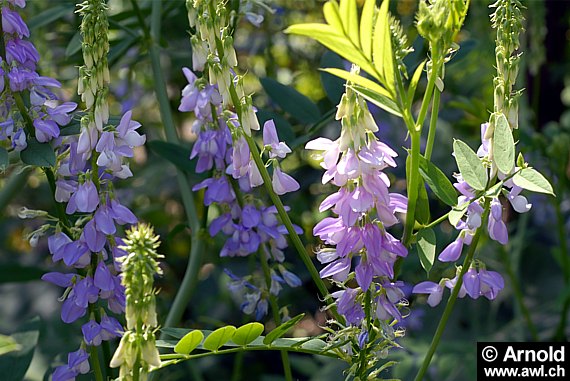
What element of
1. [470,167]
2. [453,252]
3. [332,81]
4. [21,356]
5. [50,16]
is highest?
[50,16]

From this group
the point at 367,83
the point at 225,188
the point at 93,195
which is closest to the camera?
Result: the point at 367,83

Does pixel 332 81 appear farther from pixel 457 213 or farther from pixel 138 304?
pixel 138 304

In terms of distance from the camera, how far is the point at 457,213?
0.90 metres

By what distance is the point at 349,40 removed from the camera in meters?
0.82

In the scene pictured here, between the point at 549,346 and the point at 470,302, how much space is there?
70 centimetres

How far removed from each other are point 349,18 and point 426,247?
27cm

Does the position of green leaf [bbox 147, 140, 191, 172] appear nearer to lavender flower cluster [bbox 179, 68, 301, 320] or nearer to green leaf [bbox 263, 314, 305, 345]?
lavender flower cluster [bbox 179, 68, 301, 320]

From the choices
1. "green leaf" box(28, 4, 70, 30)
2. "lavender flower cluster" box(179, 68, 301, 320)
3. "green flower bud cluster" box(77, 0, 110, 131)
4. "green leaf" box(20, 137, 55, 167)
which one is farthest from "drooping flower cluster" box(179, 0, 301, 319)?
"green leaf" box(28, 4, 70, 30)

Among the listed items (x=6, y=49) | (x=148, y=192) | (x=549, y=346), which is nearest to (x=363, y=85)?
(x=6, y=49)

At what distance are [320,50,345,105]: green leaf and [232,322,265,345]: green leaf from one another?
57cm

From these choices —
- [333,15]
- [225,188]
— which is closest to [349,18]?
[333,15]

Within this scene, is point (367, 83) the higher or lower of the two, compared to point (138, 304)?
higher

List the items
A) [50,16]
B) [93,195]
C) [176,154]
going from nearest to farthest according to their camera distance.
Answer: [93,195] → [176,154] → [50,16]

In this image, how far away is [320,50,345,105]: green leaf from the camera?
1.42 m
